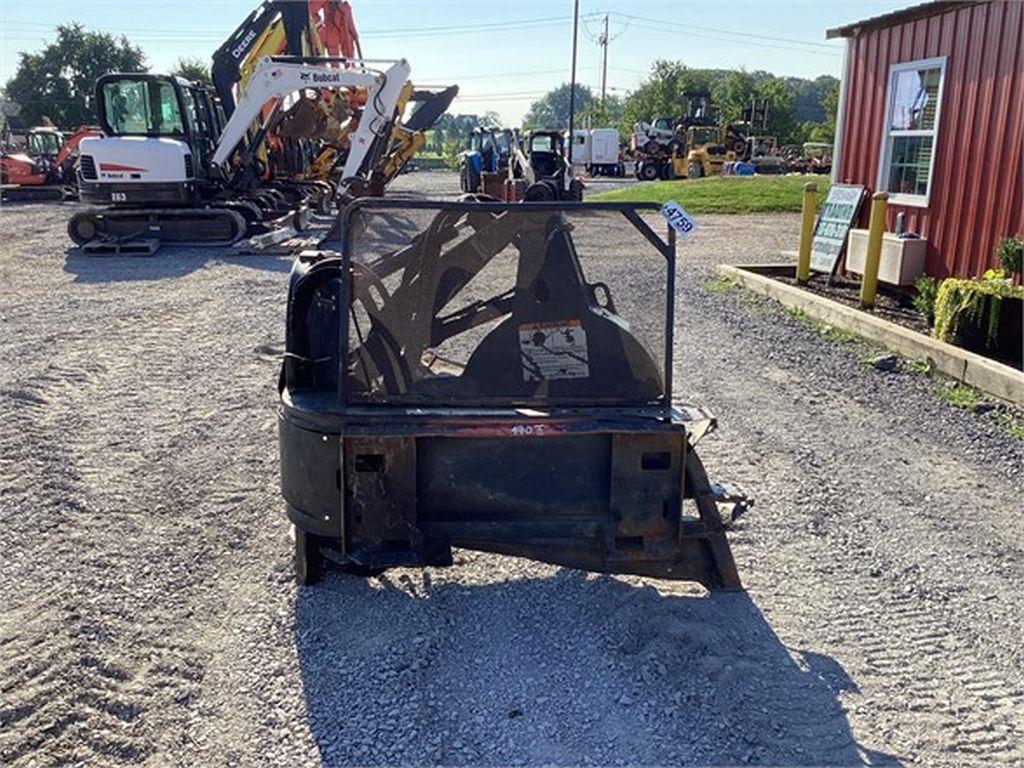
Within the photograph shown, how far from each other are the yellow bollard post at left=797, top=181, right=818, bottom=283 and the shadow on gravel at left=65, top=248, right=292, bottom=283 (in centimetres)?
694

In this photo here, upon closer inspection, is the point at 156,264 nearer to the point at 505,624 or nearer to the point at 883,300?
the point at 883,300

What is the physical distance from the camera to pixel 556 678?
3.26m

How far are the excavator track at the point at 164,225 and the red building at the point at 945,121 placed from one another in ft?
33.5

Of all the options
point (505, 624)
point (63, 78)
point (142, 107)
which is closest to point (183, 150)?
point (142, 107)

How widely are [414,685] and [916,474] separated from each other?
339 centimetres

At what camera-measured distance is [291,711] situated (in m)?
3.06

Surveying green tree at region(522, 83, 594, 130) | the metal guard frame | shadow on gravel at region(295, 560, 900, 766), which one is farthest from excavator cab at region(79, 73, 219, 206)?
green tree at region(522, 83, 594, 130)

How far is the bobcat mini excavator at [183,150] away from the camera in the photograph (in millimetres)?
15539

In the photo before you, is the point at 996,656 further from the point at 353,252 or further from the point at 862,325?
the point at 862,325

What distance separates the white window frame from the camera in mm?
9391

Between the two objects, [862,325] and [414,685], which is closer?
[414,685]

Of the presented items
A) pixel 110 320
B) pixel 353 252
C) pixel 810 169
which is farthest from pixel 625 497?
pixel 810 169

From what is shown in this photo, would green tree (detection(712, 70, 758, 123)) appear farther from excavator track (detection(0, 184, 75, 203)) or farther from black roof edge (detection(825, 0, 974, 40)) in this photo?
black roof edge (detection(825, 0, 974, 40))

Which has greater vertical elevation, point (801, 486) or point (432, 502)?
point (432, 502)
